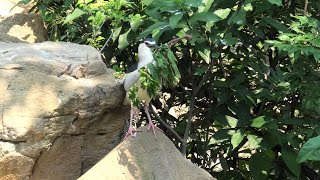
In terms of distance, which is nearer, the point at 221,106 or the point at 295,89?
the point at 295,89

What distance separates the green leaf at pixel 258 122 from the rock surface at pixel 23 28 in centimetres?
167

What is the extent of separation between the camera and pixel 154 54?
8.85ft

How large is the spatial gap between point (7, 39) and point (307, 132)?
2.14 metres

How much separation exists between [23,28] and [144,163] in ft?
6.14

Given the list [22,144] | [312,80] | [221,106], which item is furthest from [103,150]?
[312,80]

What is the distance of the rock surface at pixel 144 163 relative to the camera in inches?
102

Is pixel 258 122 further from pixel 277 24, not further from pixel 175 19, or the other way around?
pixel 175 19

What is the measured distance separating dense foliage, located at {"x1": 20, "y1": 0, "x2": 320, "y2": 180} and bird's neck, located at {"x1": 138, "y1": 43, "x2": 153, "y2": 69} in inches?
3.9

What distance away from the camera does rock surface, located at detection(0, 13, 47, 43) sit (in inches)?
159

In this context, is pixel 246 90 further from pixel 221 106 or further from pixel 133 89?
pixel 133 89

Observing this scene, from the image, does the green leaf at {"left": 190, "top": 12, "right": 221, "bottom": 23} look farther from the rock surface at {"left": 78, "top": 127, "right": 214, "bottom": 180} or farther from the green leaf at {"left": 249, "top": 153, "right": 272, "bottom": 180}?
the green leaf at {"left": 249, "top": 153, "right": 272, "bottom": 180}

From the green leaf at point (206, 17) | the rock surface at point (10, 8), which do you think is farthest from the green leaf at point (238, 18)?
the rock surface at point (10, 8)

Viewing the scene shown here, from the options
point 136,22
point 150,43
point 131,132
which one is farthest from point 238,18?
point 131,132

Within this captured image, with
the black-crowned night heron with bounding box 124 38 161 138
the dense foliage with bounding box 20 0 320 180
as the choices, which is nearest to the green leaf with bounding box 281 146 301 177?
the dense foliage with bounding box 20 0 320 180
